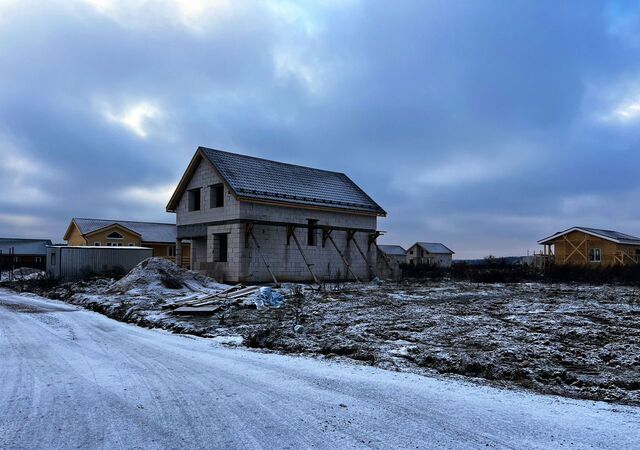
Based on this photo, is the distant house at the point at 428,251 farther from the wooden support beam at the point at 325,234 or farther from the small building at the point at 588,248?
the wooden support beam at the point at 325,234

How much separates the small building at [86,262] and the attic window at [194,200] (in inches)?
206

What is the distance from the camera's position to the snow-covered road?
4.54 metres

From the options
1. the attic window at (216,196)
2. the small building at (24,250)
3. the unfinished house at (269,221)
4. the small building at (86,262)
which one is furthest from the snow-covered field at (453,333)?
the small building at (24,250)

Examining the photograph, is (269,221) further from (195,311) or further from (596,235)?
(596,235)

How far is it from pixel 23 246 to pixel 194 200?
51.4 metres

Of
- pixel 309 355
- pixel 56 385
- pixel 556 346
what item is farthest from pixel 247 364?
pixel 556 346

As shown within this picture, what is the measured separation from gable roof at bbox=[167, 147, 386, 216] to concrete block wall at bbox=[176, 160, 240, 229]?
1.46 feet

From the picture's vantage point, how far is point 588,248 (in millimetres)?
44812

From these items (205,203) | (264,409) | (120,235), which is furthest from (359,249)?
(120,235)

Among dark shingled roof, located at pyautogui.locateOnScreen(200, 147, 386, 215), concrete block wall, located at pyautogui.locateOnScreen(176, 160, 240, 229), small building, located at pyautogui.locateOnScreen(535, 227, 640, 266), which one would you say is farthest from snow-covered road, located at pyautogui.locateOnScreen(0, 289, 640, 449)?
small building, located at pyautogui.locateOnScreen(535, 227, 640, 266)

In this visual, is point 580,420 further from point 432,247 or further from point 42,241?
point 432,247

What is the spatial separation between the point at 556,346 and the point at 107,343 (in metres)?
8.50

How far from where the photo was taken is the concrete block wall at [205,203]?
85.6 ft

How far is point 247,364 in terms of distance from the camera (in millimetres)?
7961
